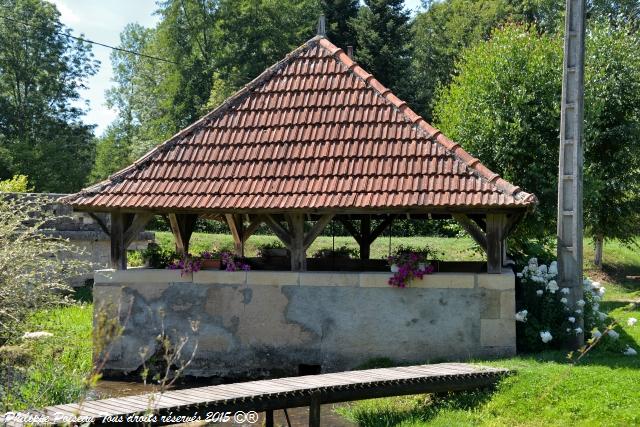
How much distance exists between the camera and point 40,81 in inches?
1469

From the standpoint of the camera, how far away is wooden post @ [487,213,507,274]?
34.1 ft

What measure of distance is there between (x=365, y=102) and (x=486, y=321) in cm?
357

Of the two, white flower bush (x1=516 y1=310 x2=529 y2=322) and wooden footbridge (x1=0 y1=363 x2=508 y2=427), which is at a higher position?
white flower bush (x1=516 y1=310 x2=529 y2=322)

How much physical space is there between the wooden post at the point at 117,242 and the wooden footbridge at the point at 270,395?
3.86 m

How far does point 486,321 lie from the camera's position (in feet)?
34.0

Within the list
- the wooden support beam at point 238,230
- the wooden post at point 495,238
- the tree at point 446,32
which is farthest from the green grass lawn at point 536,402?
the tree at point 446,32

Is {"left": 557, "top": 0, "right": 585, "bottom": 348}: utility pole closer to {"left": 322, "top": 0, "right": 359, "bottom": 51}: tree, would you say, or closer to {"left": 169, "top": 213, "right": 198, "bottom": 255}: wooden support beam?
{"left": 169, "top": 213, "right": 198, "bottom": 255}: wooden support beam

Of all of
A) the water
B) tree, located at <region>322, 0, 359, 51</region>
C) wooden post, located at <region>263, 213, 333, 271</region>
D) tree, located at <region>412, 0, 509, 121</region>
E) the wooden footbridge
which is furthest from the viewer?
tree, located at <region>412, 0, 509, 121</region>

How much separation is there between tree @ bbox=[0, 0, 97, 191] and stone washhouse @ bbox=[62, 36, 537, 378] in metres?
25.6

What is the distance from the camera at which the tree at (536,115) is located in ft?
56.3

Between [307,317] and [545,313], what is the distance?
3179 millimetres

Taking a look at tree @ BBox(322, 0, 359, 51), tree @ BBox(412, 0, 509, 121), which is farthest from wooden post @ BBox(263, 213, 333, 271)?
tree @ BBox(412, 0, 509, 121)

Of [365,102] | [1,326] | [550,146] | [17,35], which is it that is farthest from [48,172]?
[1,326]

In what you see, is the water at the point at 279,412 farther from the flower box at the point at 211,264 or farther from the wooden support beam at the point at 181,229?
the wooden support beam at the point at 181,229
